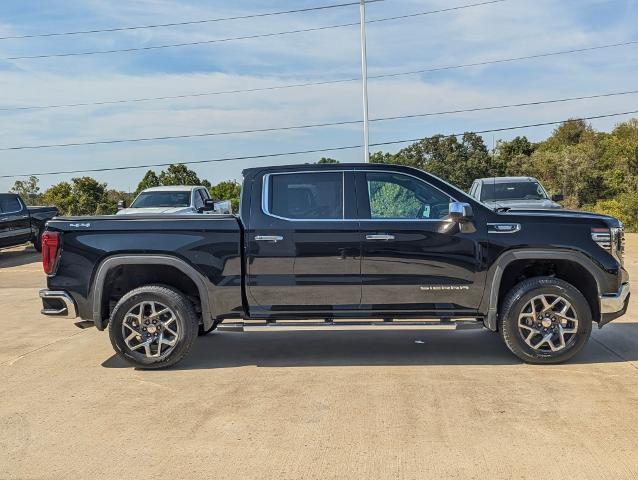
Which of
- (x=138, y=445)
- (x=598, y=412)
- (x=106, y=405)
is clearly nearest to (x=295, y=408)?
(x=138, y=445)

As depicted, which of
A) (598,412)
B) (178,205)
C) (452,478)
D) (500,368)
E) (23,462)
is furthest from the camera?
(178,205)

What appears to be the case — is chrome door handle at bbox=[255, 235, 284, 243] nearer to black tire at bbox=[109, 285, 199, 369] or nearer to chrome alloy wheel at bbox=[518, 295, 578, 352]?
black tire at bbox=[109, 285, 199, 369]

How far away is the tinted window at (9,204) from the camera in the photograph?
1834cm

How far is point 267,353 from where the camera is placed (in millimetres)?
6941

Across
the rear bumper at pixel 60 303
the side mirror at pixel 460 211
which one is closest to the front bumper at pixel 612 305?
the side mirror at pixel 460 211

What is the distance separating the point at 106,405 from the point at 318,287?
2142mm

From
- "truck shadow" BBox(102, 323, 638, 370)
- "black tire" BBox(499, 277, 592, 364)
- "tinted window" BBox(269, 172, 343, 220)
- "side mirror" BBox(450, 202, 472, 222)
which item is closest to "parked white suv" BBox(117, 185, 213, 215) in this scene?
"truck shadow" BBox(102, 323, 638, 370)

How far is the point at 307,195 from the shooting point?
6352mm

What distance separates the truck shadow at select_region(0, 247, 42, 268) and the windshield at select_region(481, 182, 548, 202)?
500 inches

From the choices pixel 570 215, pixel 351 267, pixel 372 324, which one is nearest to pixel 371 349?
pixel 372 324

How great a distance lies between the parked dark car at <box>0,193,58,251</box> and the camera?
18156mm

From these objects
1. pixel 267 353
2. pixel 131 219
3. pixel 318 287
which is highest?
pixel 131 219

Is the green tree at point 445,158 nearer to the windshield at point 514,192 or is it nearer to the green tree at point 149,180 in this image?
the green tree at point 149,180

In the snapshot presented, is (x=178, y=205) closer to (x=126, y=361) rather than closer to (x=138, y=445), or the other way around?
(x=126, y=361)
